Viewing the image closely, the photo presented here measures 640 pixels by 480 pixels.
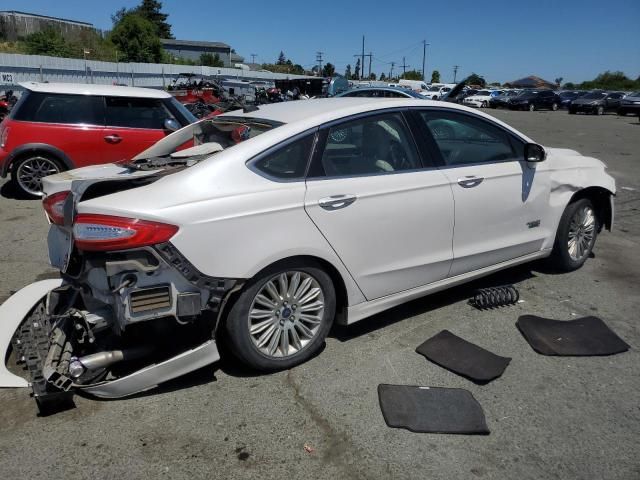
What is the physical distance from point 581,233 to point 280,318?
3299 mm

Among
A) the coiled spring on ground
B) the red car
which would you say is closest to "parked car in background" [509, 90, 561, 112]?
the red car

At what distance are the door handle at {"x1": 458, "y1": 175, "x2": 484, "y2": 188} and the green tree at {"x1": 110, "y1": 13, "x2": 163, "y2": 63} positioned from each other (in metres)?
61.8

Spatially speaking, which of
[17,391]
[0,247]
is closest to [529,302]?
[17,391]

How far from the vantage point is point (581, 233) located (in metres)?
5.09

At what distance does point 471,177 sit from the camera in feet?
13.1

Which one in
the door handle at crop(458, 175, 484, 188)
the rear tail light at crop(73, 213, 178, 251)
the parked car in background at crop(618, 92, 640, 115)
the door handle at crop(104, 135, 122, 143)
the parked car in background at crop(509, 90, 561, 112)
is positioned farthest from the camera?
the parked car in background at crop(509, 90, 561, 112)

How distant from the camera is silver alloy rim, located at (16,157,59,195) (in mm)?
7711

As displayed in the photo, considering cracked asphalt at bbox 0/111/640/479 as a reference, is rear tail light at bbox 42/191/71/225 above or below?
above

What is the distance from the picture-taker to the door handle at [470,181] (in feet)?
12.9

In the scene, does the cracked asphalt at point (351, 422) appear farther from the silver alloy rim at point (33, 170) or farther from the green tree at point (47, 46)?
the green tree at point (47, 46)

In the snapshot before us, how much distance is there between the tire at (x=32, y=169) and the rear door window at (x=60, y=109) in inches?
20.8

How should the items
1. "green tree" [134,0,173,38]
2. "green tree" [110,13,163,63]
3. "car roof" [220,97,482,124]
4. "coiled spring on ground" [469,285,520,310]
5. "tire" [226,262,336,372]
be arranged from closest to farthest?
"tire" [226,262,336,372], "car roof" [220,97,482,124], "coiled spring on ground" [469,285,520,310], "green tree" [110,13,163,63], "green tree" [134,0,173,38]

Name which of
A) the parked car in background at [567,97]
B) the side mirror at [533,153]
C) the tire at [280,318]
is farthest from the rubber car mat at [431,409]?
the parked car in background at [567,97]

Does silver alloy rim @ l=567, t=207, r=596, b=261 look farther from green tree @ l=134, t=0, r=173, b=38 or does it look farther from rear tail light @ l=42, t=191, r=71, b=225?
green tree @ l=134, t=0, r=173, b=38
